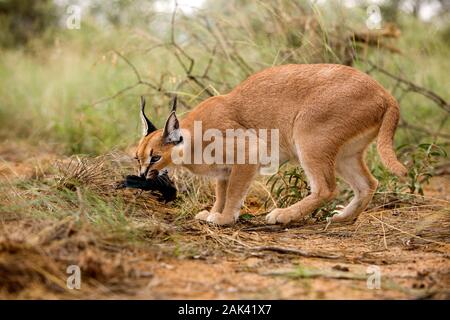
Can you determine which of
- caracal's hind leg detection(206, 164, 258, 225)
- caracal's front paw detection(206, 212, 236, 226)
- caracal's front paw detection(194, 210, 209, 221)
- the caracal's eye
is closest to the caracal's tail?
caracal's hind leg detection(206, 164, 258, 225)

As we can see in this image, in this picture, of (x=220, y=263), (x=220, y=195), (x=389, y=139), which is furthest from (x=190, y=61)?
(x=220, y=263)

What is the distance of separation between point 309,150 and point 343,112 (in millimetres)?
362

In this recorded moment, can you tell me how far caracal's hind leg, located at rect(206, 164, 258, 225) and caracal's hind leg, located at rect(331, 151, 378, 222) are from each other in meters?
0.72

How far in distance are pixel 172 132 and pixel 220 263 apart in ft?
4.20

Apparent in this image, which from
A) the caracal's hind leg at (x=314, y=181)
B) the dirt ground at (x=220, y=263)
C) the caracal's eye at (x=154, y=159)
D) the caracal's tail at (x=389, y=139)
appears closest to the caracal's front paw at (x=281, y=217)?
the caracal's hind leg at (x=314, y=181)

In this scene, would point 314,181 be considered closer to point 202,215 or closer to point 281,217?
point 281,217

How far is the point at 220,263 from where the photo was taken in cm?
351

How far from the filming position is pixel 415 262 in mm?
3691

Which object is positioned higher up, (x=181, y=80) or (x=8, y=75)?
(x=8, y=75)

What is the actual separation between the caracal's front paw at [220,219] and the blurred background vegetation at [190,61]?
1.31m

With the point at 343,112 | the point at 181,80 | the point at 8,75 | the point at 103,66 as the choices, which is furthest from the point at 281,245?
the point at 8,75

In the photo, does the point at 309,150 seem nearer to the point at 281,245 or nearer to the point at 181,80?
the point at 281,245

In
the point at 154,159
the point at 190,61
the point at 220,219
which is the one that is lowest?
the point at 220,219

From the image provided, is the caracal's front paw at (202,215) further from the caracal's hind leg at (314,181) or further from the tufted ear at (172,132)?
the tufted ear at (172,132)
